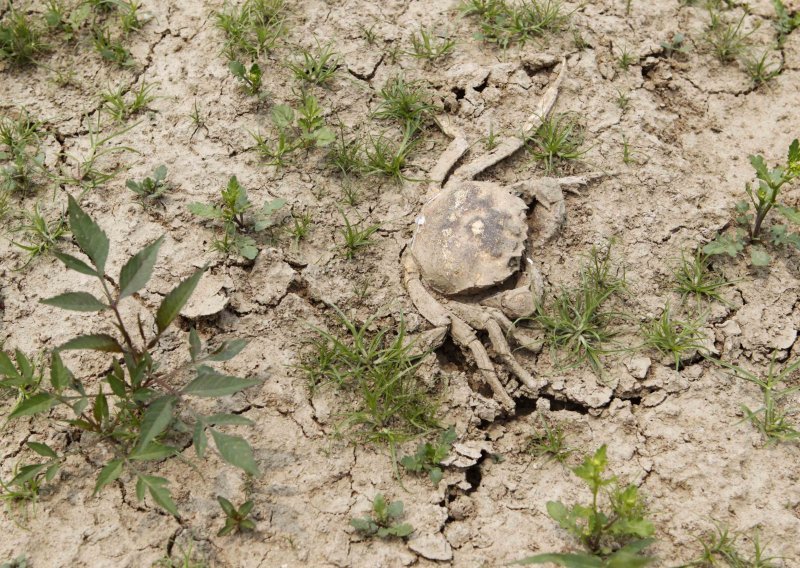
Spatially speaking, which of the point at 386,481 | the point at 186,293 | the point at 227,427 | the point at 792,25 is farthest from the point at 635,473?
the point at 792,25

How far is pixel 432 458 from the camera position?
2734 millimetres

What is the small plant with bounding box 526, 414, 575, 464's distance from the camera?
2781 millimetres

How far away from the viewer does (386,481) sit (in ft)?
8.96

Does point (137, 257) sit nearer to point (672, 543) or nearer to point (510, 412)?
point (510, 412)

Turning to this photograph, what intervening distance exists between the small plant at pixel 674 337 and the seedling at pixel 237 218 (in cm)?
168

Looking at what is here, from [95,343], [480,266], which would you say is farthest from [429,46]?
[95,343]

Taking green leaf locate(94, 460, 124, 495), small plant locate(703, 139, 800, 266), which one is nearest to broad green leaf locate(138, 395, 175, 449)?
green leaf locate(94, 460, 124, 495)

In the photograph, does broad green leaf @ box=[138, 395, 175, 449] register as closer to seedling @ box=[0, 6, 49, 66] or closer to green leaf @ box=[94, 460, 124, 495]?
green leaf @ box=[94, 460, 124, 495]

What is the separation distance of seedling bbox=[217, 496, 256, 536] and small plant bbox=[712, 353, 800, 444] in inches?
74.4

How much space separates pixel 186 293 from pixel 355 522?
100cm

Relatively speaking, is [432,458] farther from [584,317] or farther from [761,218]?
[761,218]

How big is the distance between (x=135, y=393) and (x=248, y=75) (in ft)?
5.82

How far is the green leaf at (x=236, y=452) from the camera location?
2.40 m

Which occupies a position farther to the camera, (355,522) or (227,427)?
(227,427)
